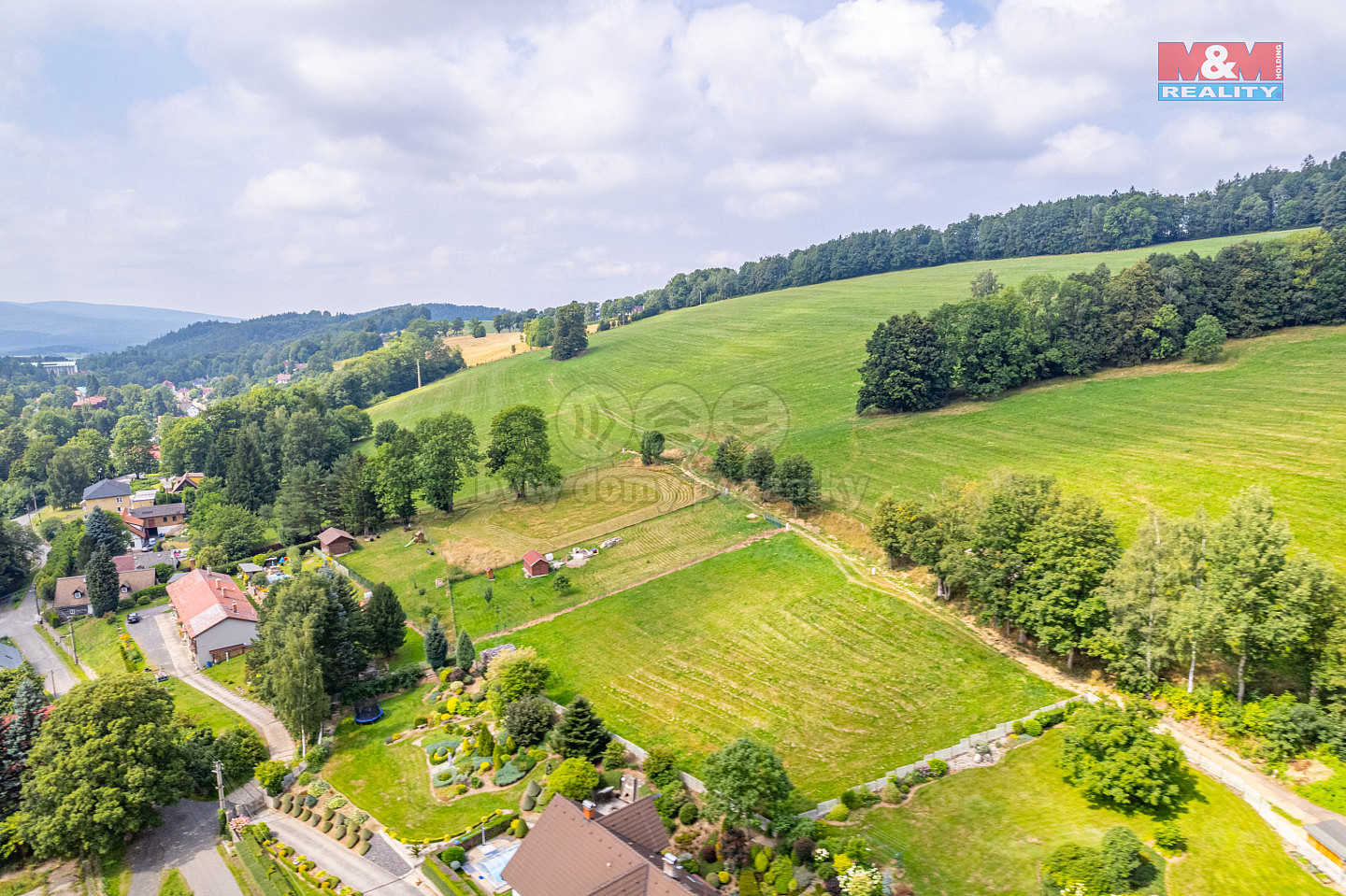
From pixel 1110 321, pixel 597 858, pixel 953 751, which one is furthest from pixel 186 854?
pixel 1110 321

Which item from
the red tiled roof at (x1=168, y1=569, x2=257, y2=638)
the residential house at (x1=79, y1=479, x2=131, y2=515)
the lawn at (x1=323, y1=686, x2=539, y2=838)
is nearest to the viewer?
the lawn at (x1=323, y1=686, x2=539, y2=838)

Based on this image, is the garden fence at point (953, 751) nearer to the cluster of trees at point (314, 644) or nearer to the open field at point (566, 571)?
the open field at point (566, 571)

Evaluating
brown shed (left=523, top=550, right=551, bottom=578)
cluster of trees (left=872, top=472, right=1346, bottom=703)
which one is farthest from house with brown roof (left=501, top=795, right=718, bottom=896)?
brown shed (left=523, top=550, right=551, bottom=578)

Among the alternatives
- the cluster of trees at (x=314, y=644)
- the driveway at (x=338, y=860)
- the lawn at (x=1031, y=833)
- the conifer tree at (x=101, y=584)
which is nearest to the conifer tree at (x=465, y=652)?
the cluster of trees at (x=314, y=644)

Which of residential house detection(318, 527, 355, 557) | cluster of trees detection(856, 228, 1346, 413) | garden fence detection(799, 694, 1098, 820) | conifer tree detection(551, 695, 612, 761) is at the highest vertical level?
cluster of trees detection(856, 228, 1346, 413)

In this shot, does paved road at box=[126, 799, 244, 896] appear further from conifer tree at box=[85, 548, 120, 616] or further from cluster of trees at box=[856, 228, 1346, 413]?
cluster of trees at box=[856, 228, 1346, 413]
